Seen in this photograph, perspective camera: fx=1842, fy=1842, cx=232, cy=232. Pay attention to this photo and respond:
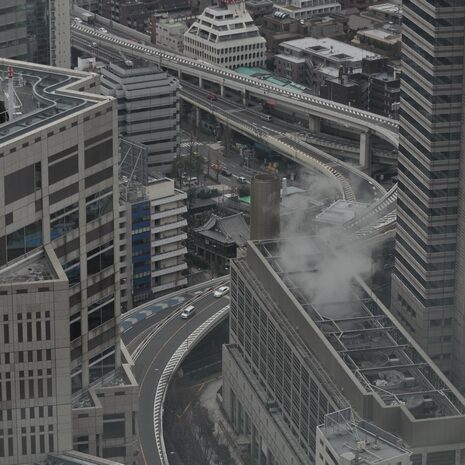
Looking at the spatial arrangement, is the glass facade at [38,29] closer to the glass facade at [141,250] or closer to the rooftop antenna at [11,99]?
the glass facade at [141,250]

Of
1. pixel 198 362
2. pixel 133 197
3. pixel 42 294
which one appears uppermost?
pixel 42 294

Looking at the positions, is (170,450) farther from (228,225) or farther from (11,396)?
(11,396)

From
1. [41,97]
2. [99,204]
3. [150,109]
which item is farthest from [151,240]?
[41,97]

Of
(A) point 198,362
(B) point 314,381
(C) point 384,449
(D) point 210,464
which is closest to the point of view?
(C) point 384,449

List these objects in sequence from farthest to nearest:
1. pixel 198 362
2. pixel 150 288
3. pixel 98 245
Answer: pixel 150 288
pixel 198 362
pixel 98 245

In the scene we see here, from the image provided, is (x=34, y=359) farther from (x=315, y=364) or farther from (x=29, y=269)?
(x=315, y=364)

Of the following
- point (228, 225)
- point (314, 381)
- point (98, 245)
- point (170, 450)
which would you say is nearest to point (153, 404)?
point (170, 450)
